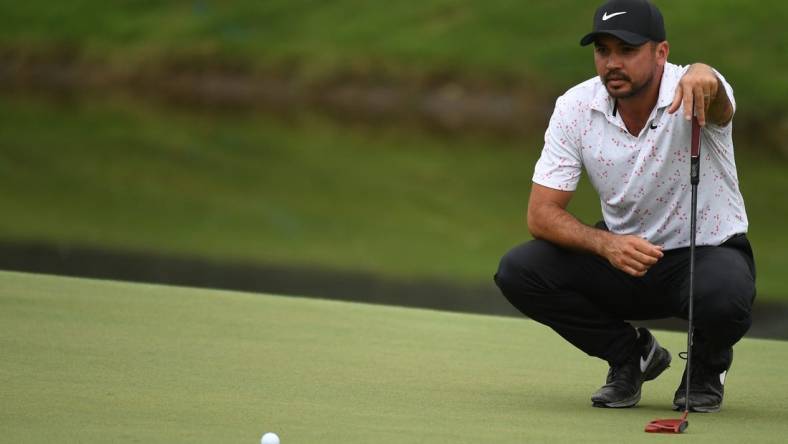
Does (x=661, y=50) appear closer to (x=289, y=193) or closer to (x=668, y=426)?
(x=668, y=426)

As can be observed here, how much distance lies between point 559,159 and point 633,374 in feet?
2.47

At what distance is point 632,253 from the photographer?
515 centimetres

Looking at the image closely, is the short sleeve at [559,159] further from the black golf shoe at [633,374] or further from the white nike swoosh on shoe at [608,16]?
the black golf shoe at [633,374]

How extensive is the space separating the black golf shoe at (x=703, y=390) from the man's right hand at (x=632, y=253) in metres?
0.42

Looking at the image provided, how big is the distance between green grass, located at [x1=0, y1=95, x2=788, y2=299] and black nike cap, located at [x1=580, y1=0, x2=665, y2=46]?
7070 millimetres

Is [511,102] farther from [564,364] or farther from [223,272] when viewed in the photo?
[564,364]

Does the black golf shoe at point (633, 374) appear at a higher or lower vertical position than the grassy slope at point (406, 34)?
lower

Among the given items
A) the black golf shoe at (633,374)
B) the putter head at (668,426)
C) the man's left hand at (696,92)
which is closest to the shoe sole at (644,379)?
the black golf shoe at (633,374)

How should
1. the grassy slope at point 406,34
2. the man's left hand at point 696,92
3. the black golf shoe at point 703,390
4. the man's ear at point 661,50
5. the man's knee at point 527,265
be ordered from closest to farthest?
1. the man's left hand at point 696,92
2. the man's ear at point 661,50
3. the black golf shoe at point 703,390
4. the man's knee at point 527,265
5. the grassy slope at point 406,34

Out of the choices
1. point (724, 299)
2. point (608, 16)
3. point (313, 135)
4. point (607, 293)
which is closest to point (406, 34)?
point (313, 135)

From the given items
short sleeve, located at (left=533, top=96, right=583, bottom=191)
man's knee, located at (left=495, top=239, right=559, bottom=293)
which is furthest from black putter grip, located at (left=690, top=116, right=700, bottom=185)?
man's knee, located at (left=495, top=239, right=559, bottom=293)

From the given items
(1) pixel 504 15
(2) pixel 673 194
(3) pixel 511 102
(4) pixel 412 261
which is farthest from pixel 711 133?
(1) pixel 504 15

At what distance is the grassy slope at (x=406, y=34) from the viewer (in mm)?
40781

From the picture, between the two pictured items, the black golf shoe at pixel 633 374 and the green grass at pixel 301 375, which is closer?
the green grass at pixel 301 375
